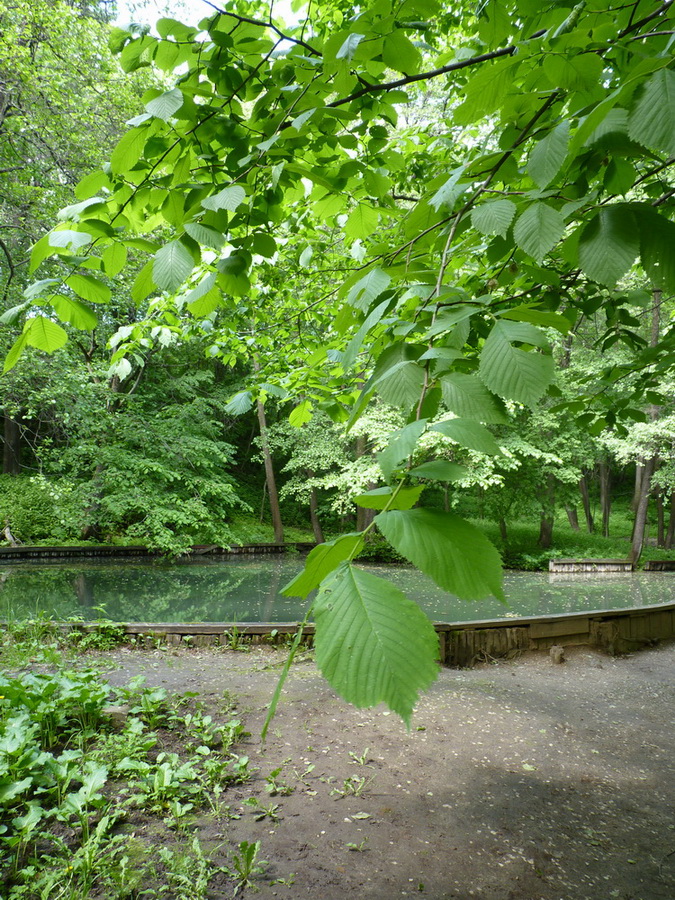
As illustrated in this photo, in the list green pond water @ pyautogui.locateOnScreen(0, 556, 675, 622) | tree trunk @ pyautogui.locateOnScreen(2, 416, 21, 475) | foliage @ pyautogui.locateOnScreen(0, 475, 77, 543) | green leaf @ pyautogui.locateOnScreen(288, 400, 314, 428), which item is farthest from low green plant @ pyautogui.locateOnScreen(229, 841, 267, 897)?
tree trunk @ pyautogui.locateOnScreen(2, 416, 21, 475)

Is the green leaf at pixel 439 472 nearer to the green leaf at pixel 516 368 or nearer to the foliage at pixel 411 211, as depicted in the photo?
the foliage at pixel 411 211

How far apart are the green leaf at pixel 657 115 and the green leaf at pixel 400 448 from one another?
0.45m

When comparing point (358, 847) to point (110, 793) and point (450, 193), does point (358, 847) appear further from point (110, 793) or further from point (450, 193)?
point (450, 193)

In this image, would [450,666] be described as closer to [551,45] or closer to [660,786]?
[660,786]

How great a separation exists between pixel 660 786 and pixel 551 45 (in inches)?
139

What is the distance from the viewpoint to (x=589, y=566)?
14727mm

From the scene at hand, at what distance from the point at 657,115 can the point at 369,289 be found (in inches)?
19.5

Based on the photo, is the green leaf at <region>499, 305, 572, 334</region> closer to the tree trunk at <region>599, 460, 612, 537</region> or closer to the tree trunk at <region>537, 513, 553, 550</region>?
the tree trunk at <region>537, 513, 553, 550</region>

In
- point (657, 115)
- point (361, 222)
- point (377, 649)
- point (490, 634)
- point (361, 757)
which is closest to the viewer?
point (377, 649)

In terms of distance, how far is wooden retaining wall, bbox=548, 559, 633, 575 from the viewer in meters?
14.7

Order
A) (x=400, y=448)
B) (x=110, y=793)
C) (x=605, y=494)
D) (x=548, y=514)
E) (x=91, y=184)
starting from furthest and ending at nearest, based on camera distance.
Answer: (x=605, y=494)
(x=548, y=514)
(x=110, y=793)
(x=91, y=184)
(x=400, y=448)

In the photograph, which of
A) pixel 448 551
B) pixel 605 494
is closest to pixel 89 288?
pixel 448 551

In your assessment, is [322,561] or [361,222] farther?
[361,222]

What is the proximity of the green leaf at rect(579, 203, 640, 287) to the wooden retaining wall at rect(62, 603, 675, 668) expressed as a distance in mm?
4519
